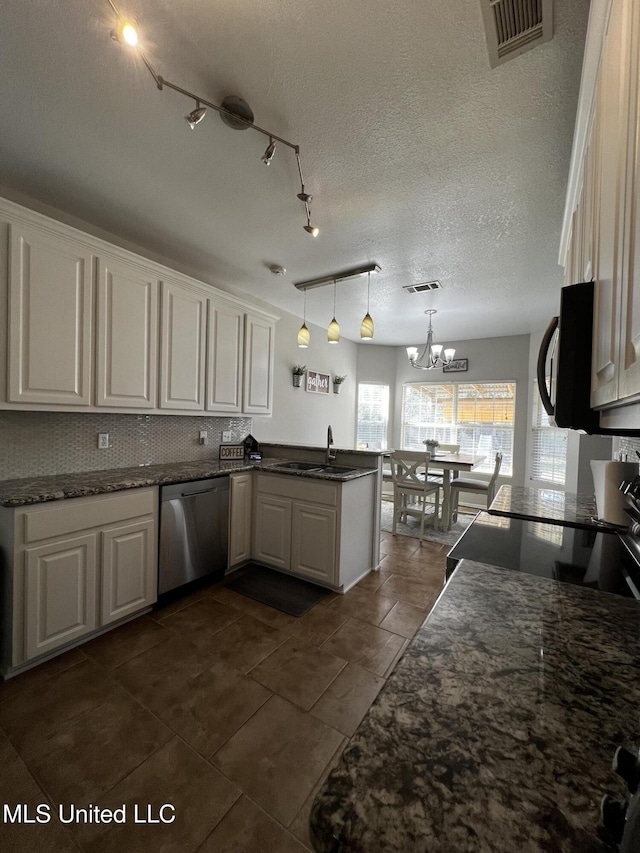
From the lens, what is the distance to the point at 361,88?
1.42 meters

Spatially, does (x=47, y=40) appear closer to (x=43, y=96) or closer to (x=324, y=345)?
(x=43, y=96)

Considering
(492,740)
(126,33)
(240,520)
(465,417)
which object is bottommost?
(240,520)

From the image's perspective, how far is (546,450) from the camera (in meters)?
4.84

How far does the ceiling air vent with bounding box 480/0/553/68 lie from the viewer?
1.10 m

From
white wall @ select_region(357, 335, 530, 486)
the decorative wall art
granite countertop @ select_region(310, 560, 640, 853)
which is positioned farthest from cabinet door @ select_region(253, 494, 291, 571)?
the decorative wall art

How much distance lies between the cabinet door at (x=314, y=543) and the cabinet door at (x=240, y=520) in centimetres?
47

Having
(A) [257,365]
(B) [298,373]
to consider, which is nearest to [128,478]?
(A) [257,365]

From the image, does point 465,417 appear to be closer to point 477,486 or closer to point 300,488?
point 477,486

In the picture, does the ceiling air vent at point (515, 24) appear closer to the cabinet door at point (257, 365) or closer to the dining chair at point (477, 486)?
the cabinet door at point (257, 365)

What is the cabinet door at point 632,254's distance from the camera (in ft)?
1.71

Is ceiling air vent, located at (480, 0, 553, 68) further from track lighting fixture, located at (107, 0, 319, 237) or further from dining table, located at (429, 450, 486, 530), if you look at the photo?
dining table, located at (429, 450, 486, 530)

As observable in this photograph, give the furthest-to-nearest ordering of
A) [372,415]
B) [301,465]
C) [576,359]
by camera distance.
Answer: [372,415], [301,465], [576,359]

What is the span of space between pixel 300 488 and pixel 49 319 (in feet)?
6.46

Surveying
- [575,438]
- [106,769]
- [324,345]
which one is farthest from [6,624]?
[575,438]
